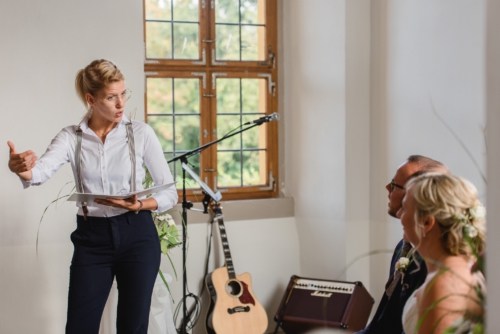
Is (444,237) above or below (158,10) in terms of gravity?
below

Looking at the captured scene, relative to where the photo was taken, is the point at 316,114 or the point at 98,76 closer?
the point at 98,76

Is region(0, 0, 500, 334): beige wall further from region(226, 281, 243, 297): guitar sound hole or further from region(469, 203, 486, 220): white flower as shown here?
region(469, 203, 486, 220): white flower

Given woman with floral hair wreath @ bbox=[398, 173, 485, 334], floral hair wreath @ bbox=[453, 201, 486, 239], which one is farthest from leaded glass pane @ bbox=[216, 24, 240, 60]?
floral hair wreath @ bbox=[453, 201, 486, 239]

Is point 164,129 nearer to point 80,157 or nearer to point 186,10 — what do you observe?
point 186,10

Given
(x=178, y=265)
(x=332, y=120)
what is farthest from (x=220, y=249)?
(x=332, y=120)

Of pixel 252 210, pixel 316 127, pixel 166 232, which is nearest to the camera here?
pixel 166 232

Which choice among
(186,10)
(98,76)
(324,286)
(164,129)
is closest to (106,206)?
(98,76)

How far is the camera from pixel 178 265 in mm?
4227

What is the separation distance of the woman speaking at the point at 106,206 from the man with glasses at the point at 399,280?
0.94 meters

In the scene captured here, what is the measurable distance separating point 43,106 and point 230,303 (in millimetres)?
1627

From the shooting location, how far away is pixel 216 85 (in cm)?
460

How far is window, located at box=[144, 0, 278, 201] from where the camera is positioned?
4.46 meters

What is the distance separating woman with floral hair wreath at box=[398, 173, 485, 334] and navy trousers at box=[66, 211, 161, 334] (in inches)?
53.3

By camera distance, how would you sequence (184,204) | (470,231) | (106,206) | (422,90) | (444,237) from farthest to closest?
(184,204) → (422,90) → (106,206) → (444,237) → (470,231)
